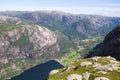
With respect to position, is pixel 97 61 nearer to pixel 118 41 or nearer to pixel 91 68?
pixel 91 68

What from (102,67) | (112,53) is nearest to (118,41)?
(112,53)

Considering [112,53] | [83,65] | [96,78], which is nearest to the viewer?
[96,78]

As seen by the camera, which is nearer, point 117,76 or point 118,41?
point 117,76

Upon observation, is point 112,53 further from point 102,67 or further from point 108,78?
point 108,78

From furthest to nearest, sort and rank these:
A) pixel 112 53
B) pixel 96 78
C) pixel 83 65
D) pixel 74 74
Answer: pixel 112 53 < pixel 83 65 < pixel 74 74 < pixel 96 78

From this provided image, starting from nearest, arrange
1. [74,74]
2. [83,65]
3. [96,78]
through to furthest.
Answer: [96,78] < [74,74] < [83,65]

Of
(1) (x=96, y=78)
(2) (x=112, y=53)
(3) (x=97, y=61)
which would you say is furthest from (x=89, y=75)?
(2) (x=112, y=53)

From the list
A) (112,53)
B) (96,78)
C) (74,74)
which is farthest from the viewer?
(112,53)

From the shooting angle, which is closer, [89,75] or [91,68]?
[89,75]
